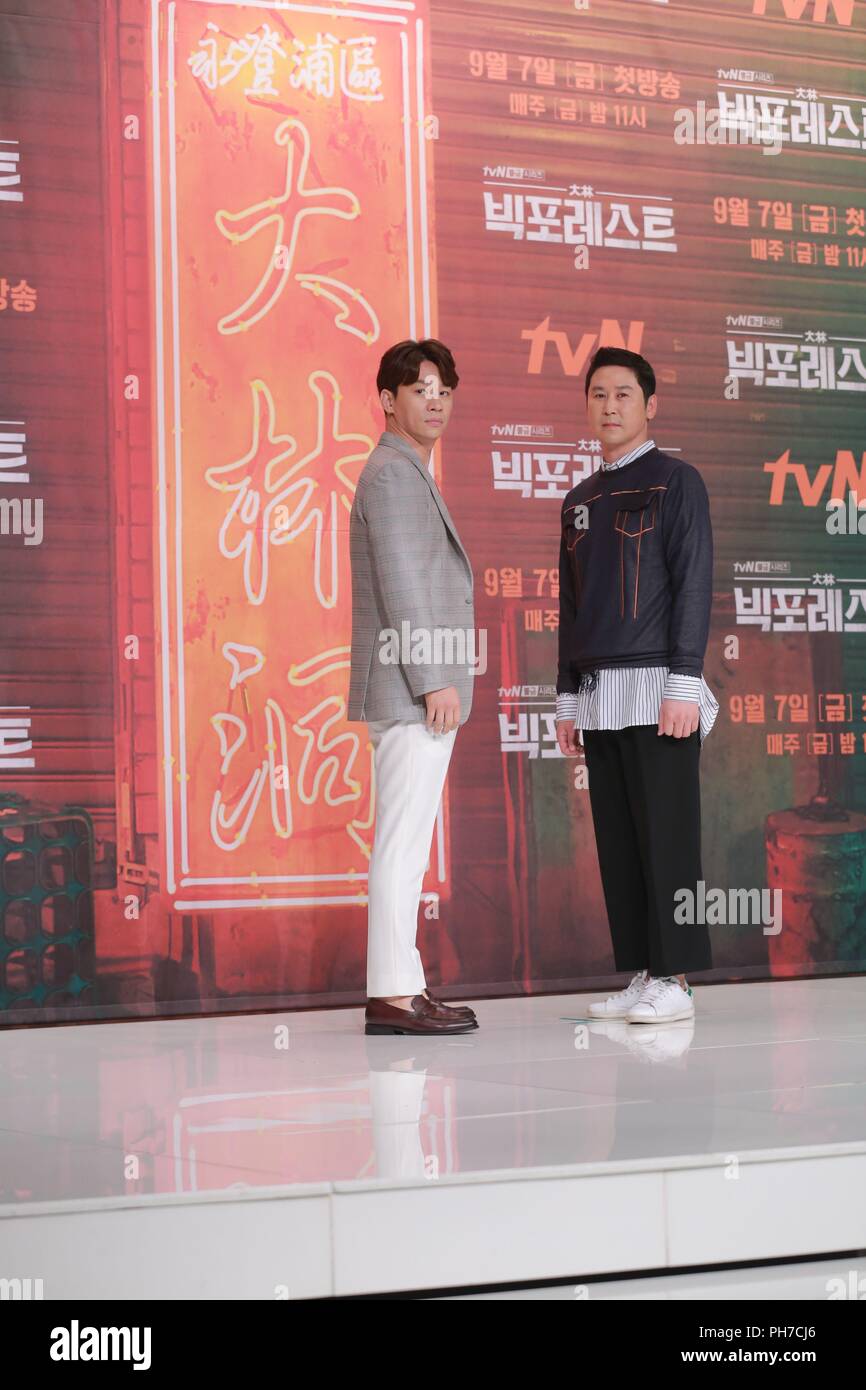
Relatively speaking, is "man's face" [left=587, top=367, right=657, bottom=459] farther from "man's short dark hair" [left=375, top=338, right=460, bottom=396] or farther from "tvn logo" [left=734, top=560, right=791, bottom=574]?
"tvn logo" [left=734, top=560, right=791, bottom=574]

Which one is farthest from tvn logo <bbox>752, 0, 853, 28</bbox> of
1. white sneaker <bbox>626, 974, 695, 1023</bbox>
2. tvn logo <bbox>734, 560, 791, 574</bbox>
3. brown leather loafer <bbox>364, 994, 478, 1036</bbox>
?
brown leather loafer <bbox>364, 994, 478, 1036</bbox>

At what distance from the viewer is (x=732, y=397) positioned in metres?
4.52

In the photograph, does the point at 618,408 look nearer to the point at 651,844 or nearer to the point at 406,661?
the point at 406,661

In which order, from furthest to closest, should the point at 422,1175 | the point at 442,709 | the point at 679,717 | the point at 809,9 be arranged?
the point at 809,9, the point at 679,717, the point at 442,709, the point at 422,1175

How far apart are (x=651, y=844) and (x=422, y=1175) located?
5.44 feet

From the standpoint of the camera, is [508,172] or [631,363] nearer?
[631,363]

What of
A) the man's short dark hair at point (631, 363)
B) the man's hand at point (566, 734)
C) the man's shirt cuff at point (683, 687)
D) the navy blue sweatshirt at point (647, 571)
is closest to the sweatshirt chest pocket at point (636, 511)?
the navy blue sweatshirt at point (647, 571)

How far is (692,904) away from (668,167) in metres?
2.22

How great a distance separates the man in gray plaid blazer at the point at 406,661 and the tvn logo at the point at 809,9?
2049 mm

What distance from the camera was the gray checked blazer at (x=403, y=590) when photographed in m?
3.22

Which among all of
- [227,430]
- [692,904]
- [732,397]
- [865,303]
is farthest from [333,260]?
[692,904]

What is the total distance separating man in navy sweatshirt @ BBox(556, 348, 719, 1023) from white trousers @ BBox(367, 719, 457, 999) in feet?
1.42

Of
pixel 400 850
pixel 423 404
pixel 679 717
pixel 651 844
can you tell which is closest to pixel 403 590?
pixel 423 404

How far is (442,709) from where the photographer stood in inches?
126
